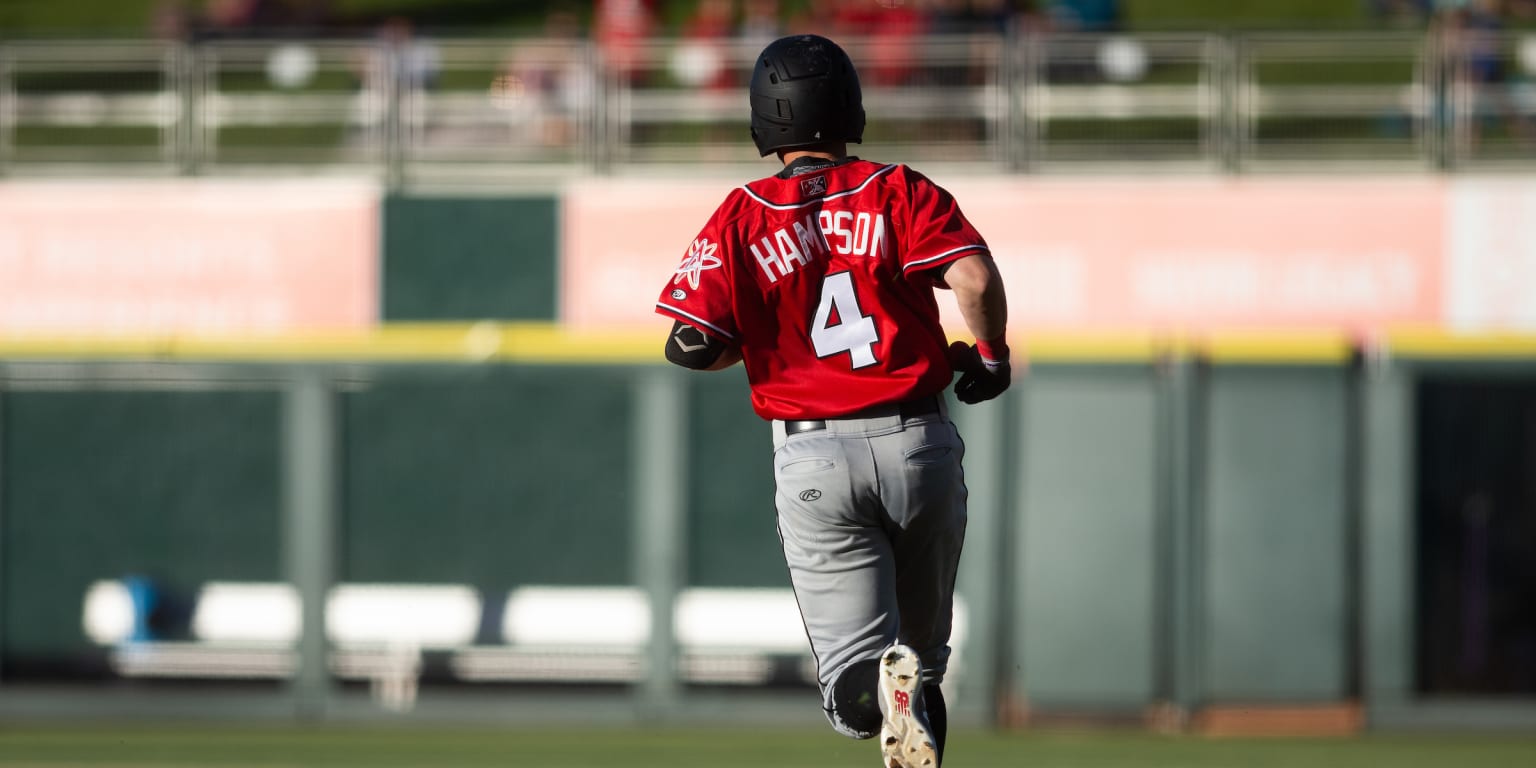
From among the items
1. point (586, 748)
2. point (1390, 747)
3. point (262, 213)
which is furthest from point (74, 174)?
point (1390, 747)

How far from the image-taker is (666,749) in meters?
10.1

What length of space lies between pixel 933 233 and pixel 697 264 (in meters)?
0.61

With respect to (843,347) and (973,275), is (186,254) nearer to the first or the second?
(843,347)

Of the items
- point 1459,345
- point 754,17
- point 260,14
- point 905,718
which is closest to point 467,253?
point 754,17

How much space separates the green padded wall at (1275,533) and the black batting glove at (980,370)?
6.02 m

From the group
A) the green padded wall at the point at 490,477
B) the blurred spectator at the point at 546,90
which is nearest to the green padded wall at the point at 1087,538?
the green padded wall at the point at 490,477

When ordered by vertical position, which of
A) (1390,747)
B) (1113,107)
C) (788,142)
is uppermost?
(1113,107)

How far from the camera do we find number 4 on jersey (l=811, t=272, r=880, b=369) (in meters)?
5.01

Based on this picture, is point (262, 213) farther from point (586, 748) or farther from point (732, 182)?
point (586, 748)

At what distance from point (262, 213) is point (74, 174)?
1316 mm

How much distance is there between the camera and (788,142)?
5164mm

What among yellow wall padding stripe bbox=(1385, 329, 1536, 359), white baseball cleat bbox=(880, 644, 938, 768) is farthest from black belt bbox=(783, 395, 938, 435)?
yellow wall padding stripe bbox=(1385, 329, 1536, 359)

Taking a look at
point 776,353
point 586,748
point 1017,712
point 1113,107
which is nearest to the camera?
point 776,353

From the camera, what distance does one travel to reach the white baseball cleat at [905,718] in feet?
15.7
